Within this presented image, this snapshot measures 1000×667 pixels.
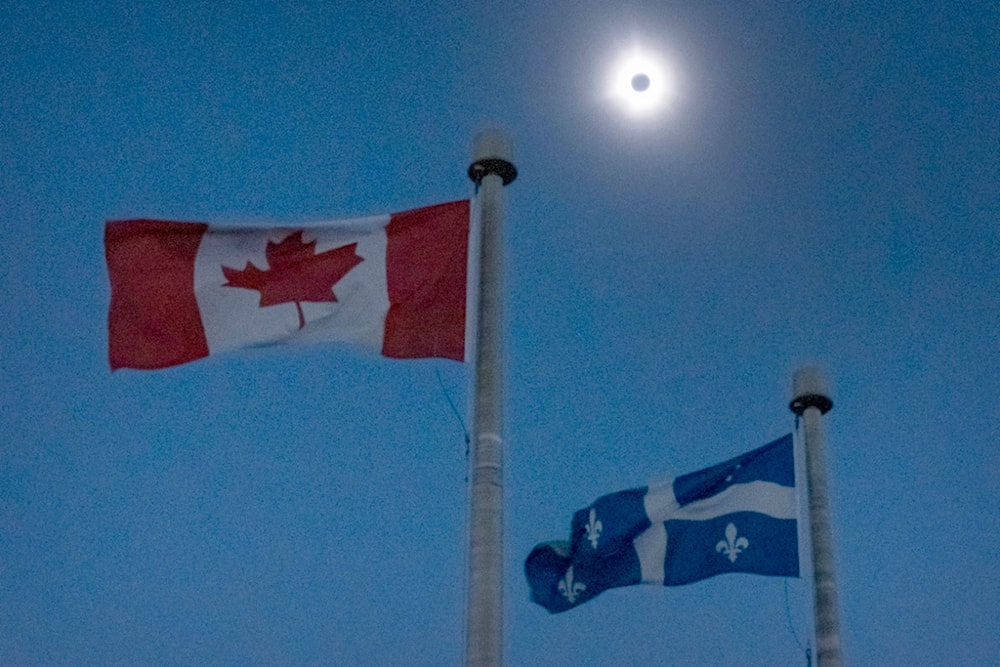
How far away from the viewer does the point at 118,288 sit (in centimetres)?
1426

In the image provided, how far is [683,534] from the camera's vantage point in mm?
16922

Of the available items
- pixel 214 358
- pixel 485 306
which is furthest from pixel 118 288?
pixel 485 306

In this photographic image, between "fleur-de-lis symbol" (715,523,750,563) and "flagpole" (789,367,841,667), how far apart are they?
3.09ft

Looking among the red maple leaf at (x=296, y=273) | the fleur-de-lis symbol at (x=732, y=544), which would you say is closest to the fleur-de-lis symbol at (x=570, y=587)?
the fleur-de-lis symbol at (x=732, y=544)

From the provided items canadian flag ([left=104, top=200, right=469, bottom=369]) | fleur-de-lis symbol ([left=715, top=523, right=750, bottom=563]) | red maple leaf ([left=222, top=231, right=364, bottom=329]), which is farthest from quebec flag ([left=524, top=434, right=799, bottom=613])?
red maple leaf ([left=222, top=231, right=364, bottom=329])

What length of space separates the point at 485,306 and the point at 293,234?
101 inches

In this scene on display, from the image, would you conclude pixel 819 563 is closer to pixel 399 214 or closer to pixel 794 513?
pixel 794 513

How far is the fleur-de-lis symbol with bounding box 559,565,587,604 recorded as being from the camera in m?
17.3

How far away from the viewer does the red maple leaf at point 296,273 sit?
45.9ft

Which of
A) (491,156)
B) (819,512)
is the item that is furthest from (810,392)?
(491,156)

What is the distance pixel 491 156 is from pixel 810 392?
240 inches

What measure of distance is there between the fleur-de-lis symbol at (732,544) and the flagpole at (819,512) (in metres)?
0.94

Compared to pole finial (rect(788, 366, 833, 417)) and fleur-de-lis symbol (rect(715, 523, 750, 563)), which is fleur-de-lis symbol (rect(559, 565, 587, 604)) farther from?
pole finial (rect(788, 366, 833, 417))

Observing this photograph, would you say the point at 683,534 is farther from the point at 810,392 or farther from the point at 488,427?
the point at 488,427
